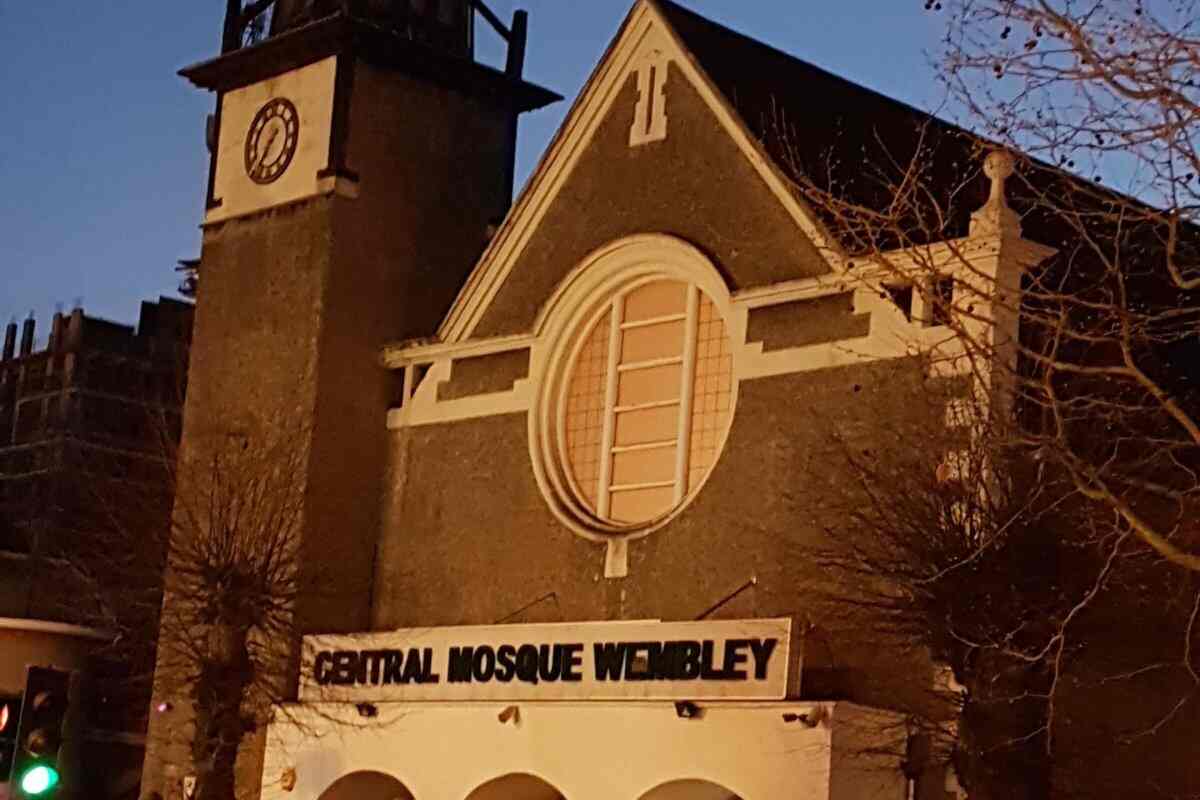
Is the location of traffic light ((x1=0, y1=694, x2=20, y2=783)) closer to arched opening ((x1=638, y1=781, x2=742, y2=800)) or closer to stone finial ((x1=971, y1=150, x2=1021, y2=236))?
arched opening ((x1=638, y1=781, x2=742, y2=800))

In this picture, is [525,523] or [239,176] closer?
[525,523]

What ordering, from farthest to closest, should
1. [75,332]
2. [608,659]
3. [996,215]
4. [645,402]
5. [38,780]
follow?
[75,332]
[645,402]
[608,659]
[996,215]
[38,780]

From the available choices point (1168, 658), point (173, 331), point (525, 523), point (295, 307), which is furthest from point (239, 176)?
point (173, 331)

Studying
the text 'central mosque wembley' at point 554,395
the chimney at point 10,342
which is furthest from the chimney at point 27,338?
the text 'central mosque wembley' at point 554,395

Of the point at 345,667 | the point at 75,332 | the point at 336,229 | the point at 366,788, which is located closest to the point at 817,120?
the point at 336,229

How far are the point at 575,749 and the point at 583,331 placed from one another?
5311 millimetres

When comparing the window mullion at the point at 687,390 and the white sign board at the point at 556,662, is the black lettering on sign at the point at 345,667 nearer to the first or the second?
the white sign board at the point at 556,662

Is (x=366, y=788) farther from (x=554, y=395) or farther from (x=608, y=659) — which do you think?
(x=554, y=395)

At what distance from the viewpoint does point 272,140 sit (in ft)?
107

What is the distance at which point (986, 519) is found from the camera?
71.3 feet

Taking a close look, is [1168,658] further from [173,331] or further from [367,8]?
[173,331]

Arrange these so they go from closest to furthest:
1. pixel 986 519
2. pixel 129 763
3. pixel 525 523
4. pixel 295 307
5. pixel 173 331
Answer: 1. pixel 986 519
2. pixel 525 523
3. pixel 295 307
4. pixel 129 763
5. pixel 173 331

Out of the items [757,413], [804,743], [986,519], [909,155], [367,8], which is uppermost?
[367,8]

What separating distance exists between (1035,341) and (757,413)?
3164mm
